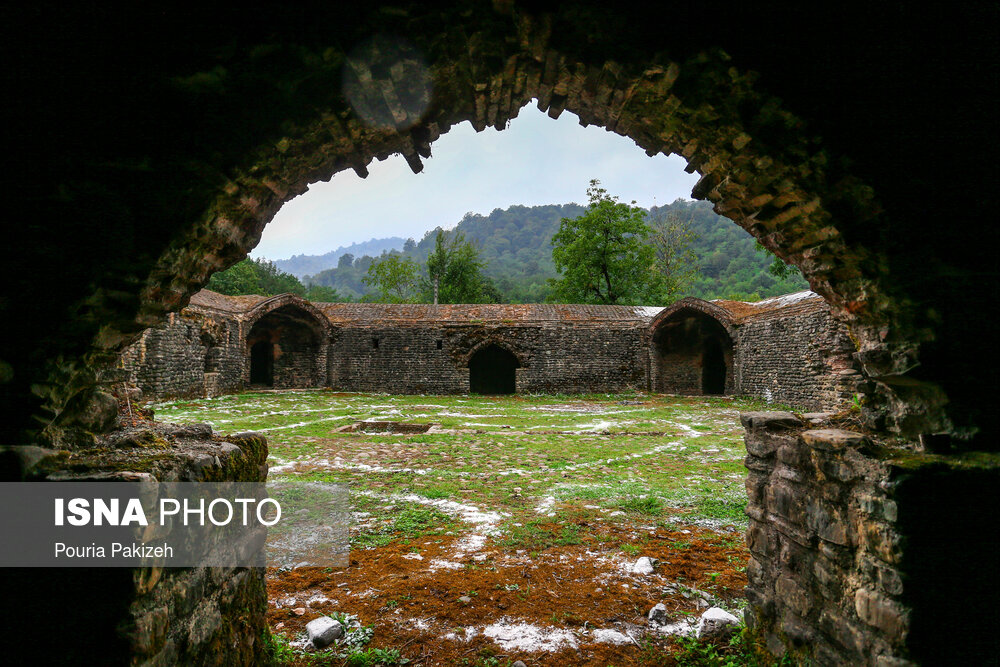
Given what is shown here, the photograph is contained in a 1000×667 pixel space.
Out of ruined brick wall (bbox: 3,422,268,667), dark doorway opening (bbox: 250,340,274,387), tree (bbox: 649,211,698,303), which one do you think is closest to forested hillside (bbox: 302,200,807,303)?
tree (bbox: 649,211,698,303)

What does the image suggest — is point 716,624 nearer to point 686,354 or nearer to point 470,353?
point 470,353

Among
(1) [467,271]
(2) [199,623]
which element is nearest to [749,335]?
(2) [199,623]

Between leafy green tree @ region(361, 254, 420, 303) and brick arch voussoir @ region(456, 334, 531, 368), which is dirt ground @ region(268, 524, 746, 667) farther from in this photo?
leafy green tree @ region(361, 254, 420, 303)

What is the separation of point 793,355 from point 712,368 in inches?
280

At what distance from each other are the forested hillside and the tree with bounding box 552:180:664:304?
374 cm

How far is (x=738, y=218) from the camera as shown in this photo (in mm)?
3258

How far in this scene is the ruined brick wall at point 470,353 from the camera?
22.0 metres

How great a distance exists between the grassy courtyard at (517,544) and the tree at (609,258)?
24.8m

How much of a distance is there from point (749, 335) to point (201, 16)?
1994cm

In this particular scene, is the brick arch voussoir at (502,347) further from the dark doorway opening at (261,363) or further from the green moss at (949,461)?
the green moss at (949,461)

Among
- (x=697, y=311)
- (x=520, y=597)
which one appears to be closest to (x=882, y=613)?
(x=520, y=597)

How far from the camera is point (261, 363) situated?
77.3 feet

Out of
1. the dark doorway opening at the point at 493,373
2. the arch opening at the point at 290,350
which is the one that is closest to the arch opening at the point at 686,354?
the dark doorway opening at the point at 493,373

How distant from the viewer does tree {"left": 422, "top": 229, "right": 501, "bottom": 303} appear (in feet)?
139
